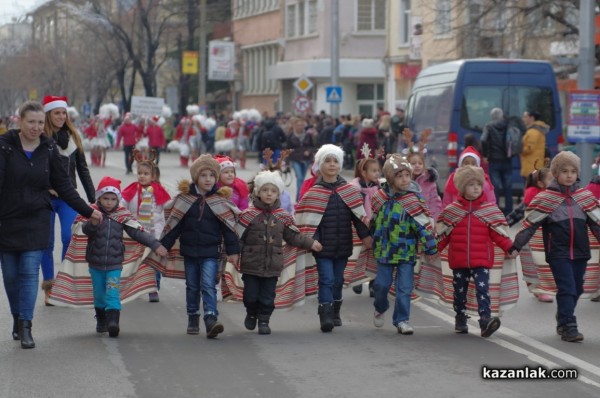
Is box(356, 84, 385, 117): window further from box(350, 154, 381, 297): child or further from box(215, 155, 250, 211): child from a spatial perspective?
box(350, 154, 381, 297): child

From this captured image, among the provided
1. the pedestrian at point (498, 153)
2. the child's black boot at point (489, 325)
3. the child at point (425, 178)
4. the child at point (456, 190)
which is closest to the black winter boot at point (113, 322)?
the child's black boot at point (489, 325)

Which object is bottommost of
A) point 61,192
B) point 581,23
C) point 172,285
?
point 172,285

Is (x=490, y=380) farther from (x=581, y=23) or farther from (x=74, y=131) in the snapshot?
(x=581, y=23)

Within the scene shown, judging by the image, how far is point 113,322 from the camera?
1033 centimetres

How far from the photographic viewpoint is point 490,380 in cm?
862

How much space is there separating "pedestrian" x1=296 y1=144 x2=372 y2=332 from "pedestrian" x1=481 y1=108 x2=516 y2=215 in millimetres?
10703

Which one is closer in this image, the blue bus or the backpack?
the backpack

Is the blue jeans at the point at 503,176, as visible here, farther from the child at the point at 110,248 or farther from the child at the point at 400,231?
the child at the point at 110,248

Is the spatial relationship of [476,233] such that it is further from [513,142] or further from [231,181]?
[513,142]

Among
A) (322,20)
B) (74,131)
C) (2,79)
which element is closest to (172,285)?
(74,131)

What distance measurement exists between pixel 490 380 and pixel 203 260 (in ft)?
8.98

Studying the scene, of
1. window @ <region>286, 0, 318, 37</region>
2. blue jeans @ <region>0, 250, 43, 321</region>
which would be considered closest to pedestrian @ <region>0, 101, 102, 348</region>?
blue jeans @ <region>0, 250, 43, 321</region>

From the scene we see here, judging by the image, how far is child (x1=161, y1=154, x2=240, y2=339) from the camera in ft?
34.0

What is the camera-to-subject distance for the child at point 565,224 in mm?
10344
